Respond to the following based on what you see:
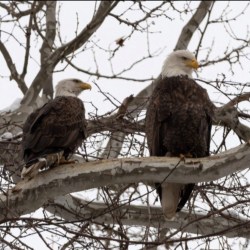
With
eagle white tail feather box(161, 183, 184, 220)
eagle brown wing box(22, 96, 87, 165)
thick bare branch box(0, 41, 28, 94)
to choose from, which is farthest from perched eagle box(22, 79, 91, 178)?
thick bare branch box(0, 41, 28, 94)

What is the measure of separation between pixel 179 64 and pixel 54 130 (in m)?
1.48

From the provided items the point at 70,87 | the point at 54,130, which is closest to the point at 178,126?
the point at 54,130

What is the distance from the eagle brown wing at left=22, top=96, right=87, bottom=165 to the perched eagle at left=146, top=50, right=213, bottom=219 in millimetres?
589

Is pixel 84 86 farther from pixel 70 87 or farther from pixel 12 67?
pixel 12 67

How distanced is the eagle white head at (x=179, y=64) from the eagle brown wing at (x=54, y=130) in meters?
0.90

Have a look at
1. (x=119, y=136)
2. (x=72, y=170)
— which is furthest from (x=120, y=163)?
(x=119, y=136)

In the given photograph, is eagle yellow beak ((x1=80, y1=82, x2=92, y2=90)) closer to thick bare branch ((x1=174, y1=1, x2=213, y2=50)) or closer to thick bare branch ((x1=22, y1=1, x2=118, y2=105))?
thick bare branch ((x1=22, y1=1, x2=118, y2=105))

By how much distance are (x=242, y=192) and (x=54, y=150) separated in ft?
4.86

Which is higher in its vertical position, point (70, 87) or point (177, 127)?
point (70, 87)

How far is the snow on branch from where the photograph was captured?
431cm

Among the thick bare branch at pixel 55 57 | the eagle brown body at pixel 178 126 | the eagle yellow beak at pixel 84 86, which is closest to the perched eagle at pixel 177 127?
the eagle brown body at pixel 178 126

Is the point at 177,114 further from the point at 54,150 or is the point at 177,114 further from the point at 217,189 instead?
the point at 54,150

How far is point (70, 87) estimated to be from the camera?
6.71m

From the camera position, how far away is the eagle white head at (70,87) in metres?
6.60
